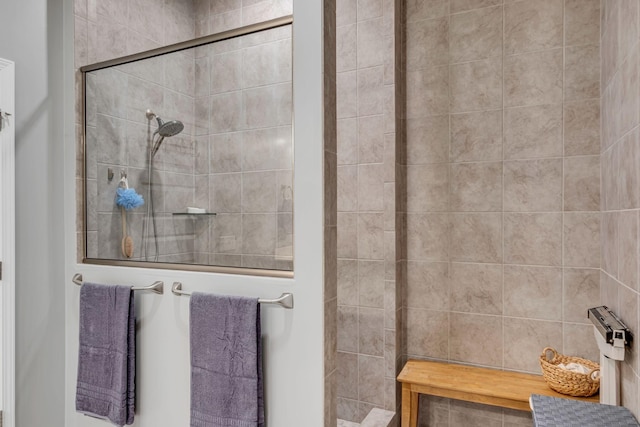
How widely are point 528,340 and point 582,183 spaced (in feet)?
2.88

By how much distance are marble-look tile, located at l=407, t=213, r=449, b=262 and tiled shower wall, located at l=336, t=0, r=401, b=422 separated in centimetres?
19

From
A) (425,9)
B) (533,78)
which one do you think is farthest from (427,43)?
(533,78)

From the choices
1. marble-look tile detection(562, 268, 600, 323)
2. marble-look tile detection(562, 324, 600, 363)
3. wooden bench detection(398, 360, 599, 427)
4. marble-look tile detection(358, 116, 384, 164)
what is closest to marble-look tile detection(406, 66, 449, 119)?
marble-look tile detection(358, 116, 384, 164)

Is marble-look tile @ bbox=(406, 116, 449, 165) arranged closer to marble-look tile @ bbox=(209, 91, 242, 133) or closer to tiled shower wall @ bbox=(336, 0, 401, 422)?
tiled shower wall @ bbox=(336, 0, 401, 422)

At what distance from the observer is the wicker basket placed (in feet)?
6.21

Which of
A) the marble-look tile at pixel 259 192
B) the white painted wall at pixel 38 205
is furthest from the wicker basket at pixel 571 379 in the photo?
the white painted wall at pixel 38 205

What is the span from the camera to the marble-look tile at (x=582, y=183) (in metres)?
2.07

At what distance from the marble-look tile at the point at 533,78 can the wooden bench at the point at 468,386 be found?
1470mm

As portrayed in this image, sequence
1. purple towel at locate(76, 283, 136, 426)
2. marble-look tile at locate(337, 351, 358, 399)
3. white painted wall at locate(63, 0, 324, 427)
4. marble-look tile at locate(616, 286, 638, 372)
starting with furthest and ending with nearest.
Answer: marble-look tile at locate(337, 351, 358, 399)
purple towel at locate(76, 283, 136, 426)
white painted wall at locate(63, 0, 324, 427)
marble-look tile at locate(616, 286, 638, 372)

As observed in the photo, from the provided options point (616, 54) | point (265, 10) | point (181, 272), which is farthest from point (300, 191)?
point (265, 10)

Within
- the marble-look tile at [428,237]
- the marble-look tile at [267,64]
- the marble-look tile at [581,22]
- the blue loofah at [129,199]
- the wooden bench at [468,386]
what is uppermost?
the marble-look tile at [581,22]

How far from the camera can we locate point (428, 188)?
7.97 feet

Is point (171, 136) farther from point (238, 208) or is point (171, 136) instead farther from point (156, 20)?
point (156, 20)

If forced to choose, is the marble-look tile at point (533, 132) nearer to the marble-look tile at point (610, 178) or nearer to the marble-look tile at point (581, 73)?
the marble-look tile at point (581, 73)
